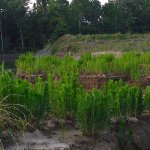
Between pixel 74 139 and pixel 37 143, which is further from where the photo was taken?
pixel 74 139

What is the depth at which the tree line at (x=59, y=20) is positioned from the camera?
4638 centimetres

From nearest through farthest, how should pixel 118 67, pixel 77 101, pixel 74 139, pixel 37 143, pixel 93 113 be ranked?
pixel 37 143 → pixel 93 113 → pixel 74 139 → pixel 77 101 → pixel 118 67

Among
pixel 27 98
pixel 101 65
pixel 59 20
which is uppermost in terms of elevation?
pixel 59 20

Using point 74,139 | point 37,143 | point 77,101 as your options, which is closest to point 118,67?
point 77,101

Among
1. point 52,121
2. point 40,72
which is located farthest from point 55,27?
point 52,121

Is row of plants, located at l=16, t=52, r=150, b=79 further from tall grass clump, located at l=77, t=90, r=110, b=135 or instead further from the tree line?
the tree line

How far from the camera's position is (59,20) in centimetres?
4697

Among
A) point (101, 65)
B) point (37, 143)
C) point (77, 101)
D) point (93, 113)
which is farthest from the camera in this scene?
point (101, 65)

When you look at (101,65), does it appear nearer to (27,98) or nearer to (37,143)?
(27,98)

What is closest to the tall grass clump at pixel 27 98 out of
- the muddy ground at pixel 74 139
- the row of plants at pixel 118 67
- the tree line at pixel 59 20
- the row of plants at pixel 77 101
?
the row of plants at pixel 77 101

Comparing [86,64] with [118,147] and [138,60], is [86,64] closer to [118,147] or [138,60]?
[138,60]

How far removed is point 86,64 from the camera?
14.6 meters

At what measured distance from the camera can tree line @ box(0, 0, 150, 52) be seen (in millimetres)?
46375

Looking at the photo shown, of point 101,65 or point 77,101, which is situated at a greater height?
point 77,101
